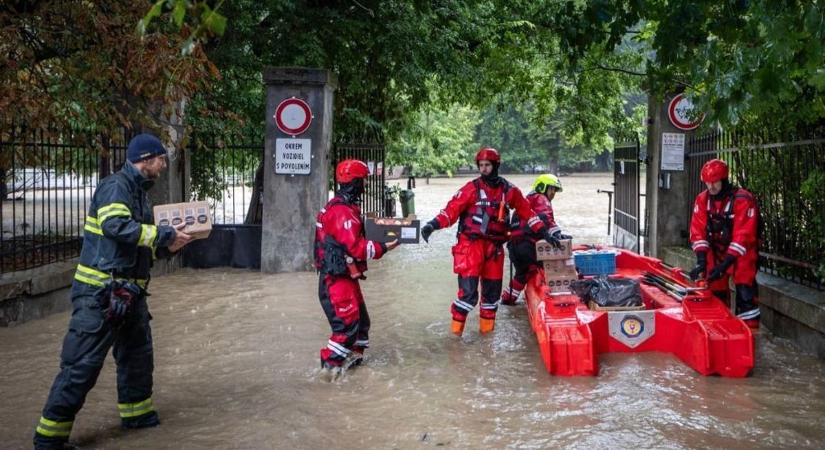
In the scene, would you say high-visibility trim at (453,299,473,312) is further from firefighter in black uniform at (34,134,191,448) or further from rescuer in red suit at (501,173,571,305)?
firefighter in black uniform at (34,134,191,448)

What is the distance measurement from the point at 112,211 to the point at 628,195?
10.7 meters

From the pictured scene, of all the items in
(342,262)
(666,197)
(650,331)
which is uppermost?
(666,197)

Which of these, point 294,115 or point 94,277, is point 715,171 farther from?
point 294,115

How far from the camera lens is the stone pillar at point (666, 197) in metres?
12.4

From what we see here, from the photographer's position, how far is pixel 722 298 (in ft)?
29.5

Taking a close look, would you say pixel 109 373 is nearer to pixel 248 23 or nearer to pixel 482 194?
pixel 482 194

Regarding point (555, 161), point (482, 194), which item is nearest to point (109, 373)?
point (482, 194)

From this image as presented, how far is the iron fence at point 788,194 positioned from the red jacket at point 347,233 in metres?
3.99

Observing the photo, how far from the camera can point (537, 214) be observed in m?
9.58

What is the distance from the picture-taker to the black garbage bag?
26.2 feet

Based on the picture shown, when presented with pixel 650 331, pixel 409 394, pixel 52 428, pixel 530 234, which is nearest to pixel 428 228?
pixel 530 234

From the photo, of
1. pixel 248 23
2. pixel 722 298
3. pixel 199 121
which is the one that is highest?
pixel 248 23

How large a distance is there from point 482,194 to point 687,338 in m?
2.55

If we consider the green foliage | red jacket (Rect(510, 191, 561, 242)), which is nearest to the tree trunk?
the green foliage
